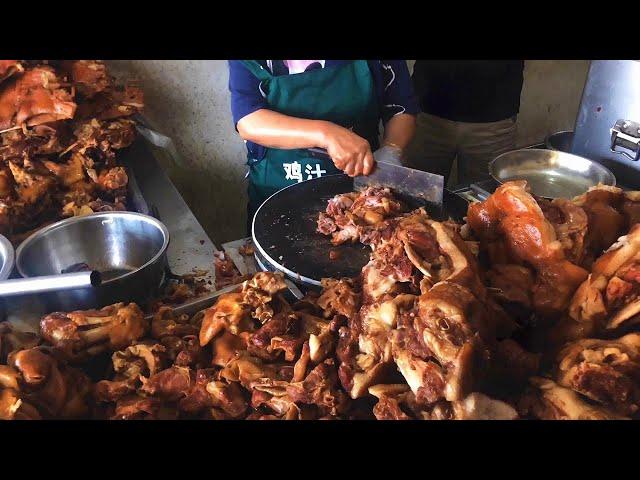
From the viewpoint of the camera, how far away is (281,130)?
2.81 metres

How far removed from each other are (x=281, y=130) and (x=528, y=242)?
5.77 ft

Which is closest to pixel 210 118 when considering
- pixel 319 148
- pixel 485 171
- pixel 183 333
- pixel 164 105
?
pixel 164 105

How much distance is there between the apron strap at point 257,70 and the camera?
2.94 meters

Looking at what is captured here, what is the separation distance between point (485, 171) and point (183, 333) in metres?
3.54

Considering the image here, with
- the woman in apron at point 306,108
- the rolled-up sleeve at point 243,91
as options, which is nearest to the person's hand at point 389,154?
the woman in apron at point 306,108

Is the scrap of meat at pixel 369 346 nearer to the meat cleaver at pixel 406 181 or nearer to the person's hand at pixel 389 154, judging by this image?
the meat cleaver at pixel 406 181

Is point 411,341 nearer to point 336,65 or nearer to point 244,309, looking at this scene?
point 244,309

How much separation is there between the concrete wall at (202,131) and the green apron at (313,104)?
1.05m

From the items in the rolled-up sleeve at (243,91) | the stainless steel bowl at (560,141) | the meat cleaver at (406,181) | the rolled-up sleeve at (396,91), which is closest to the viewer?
the meat cleaver at (406,181)

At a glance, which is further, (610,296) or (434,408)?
(610,296)

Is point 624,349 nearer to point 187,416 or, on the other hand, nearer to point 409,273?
point 409,273

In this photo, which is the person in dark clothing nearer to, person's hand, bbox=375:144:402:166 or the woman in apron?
the woman in apron

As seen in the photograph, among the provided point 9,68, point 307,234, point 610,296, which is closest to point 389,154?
point 307,234
